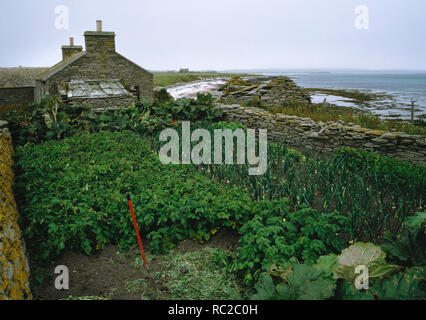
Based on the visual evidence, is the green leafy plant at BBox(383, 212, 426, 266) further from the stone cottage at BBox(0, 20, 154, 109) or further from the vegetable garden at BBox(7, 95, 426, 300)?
the stone cottage at BBox(0, 20, 154, 109)

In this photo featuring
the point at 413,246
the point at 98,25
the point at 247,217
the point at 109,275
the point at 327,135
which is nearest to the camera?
the point at 413,246

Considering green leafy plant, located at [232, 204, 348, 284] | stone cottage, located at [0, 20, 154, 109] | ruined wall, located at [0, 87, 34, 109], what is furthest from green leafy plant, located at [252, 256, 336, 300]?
ruined wall, located at [0, 87, 34, 109]

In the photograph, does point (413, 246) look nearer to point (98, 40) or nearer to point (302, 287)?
point (302, 287)

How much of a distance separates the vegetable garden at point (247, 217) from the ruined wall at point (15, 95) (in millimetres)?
28883

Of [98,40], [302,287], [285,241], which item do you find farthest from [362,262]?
[98,40]

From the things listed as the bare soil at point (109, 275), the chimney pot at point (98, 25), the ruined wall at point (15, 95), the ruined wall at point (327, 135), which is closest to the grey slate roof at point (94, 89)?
the chimney pot at point (98, 25)

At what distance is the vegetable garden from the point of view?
2.85 meters

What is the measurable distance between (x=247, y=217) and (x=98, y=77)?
14.2 m

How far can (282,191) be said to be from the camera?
17.1 feet

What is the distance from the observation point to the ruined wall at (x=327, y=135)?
7.94 metres

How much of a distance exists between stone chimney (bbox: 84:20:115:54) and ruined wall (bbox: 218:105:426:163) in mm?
7602

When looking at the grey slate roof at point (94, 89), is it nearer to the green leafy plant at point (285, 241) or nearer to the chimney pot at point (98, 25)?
the chimney pot at point (98, 25)

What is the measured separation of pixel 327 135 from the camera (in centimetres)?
941

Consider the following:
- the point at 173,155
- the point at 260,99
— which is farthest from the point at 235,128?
the point at 260,99
